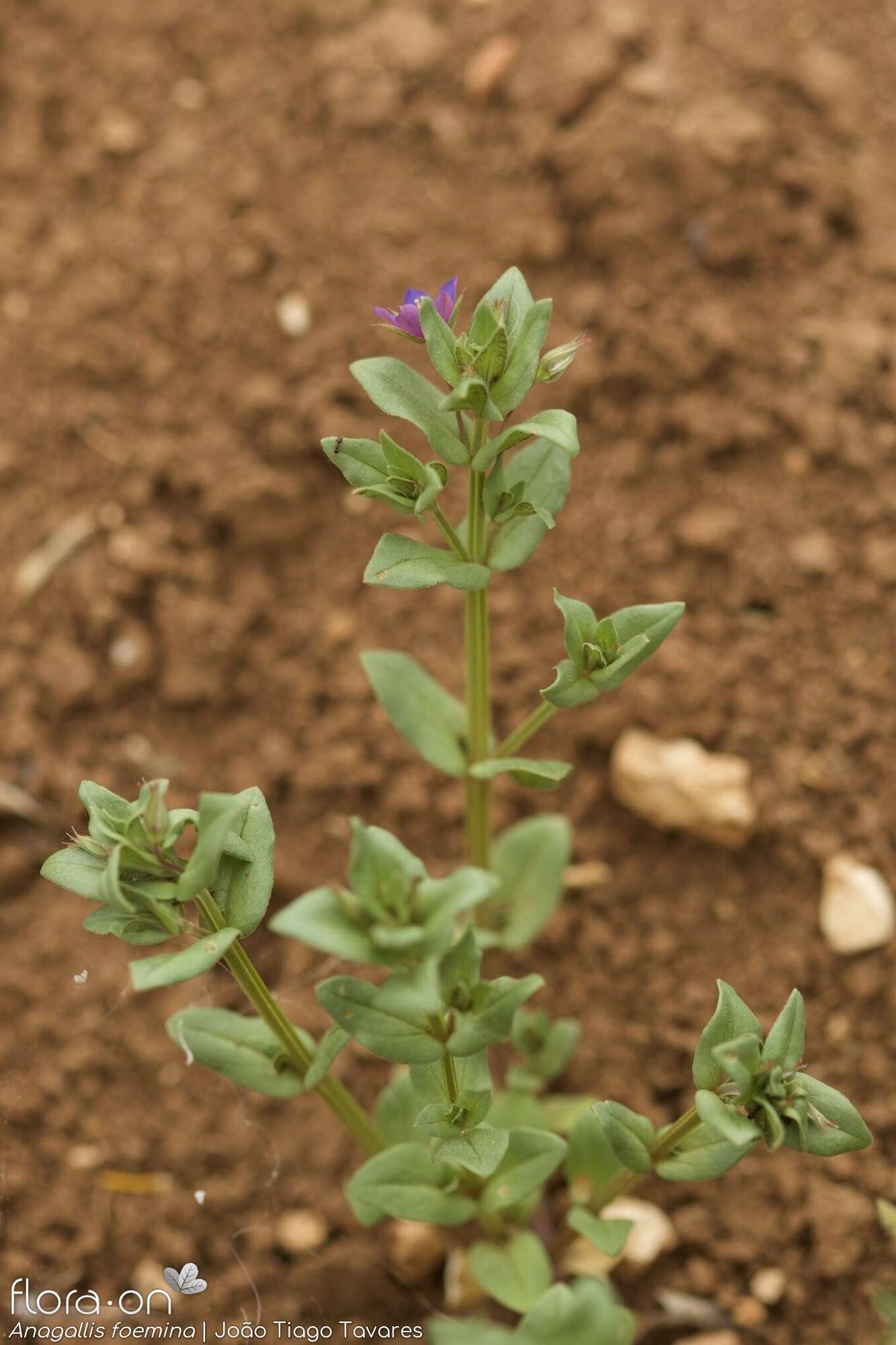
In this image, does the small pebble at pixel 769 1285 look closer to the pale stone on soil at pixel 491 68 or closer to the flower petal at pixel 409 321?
the flower petal at pixel 409 321

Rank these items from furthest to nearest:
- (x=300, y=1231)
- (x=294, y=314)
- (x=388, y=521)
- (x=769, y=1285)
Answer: (x=294, y=314) < (x=388, y=521) < (x=300, y=1231) < (x=769, y=1285)

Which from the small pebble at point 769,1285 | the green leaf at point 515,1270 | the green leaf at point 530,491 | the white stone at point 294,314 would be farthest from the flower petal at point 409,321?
the small pebble at point 769,1285

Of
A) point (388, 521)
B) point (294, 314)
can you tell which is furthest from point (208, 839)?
point (294, 314)

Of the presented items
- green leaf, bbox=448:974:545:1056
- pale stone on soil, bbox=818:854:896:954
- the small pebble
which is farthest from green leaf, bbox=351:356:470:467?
the small pebble

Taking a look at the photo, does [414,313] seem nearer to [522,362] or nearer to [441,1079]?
[522,362]

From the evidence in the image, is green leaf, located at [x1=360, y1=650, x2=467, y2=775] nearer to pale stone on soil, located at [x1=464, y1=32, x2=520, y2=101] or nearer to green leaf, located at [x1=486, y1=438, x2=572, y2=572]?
green leaf, located at [x1=486, y1=438, x2=572, y2=572]

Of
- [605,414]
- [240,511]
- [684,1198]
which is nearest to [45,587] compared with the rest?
[240,511]
